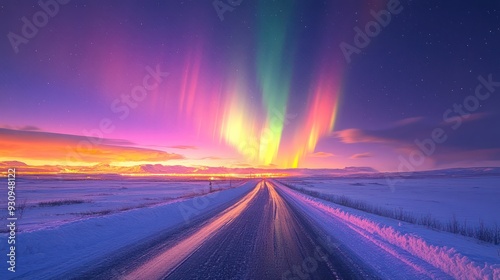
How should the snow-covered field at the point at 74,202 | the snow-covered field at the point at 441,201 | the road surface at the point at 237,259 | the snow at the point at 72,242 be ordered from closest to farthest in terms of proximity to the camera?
the road surface at the point at 237,259 < the snow at the point at 72,242 < the snow-covered field at the point at 74,202 < the snow-covered field at the point at 441,201

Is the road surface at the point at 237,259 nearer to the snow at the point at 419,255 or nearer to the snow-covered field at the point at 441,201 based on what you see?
the snow at the point at 419,255

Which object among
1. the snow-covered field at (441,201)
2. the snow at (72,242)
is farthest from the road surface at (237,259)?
the snow-covered field at (441,201)

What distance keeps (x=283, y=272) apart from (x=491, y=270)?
12.4ft

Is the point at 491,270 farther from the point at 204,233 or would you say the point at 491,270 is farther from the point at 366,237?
the point at 204,233

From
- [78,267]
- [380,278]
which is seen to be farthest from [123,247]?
[380,278]

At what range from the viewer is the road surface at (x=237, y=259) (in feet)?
17.0

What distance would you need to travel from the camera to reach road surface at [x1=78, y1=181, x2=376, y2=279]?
5.19m

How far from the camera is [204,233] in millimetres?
9289

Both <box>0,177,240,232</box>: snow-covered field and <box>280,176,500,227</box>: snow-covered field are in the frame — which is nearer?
<box>0,177,240,232</box>: snow-covered field

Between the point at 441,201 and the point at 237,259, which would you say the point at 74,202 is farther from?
the point at 441,201

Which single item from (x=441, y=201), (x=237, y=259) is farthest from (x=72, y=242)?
(x=441, y=201)

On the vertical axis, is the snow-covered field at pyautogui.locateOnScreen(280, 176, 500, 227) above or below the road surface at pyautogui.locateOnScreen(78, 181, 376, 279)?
above

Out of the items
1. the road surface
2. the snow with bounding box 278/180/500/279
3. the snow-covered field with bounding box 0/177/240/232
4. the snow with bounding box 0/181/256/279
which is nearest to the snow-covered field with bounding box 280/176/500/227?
the snow with bounding box 278/180/500/279

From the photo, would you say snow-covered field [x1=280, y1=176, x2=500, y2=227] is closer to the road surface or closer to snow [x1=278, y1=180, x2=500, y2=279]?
snow [x1=278, y1=180, x2=500, y2=279]
